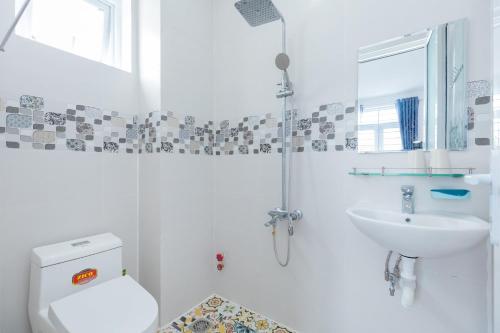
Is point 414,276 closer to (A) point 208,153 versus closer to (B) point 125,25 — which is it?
(A) point 208,153

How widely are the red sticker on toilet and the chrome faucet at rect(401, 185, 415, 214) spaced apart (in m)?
1.55

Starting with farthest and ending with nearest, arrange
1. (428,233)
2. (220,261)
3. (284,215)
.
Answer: (220,261) < (284,215) < (428,233)

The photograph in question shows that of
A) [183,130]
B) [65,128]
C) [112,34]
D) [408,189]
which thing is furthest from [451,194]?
[112,34]

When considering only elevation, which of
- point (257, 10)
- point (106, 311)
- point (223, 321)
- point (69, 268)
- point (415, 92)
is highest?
point (257, 10)

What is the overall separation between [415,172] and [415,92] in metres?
0.38

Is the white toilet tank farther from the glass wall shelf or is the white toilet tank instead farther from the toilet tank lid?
the glass wall shelf

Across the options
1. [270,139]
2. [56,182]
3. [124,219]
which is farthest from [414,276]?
[56,182]

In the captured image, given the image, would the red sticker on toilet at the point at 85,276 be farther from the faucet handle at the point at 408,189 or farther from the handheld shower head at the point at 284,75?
the faucet handle at the point at 408,189

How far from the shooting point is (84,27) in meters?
1.49

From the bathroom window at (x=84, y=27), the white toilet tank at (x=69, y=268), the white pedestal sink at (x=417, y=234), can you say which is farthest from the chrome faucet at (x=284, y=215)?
the bathroom window at (x=84, y=27)

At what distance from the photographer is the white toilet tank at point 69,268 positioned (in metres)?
1.06

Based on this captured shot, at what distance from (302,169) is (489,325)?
3.33ft

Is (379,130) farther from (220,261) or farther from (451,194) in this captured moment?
(220,261)

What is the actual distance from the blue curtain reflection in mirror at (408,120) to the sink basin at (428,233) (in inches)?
13.3
